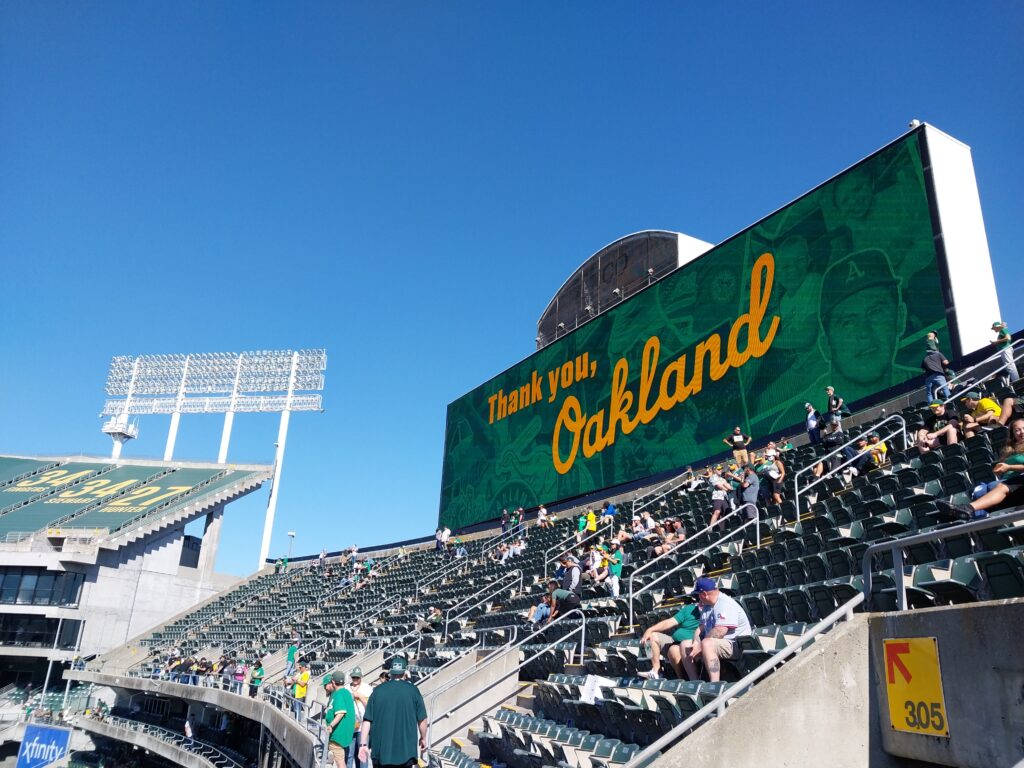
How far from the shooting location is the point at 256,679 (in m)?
15.4

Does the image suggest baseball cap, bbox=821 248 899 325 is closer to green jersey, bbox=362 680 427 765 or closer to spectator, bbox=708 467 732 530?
spectator, bbox=708 467 732 530

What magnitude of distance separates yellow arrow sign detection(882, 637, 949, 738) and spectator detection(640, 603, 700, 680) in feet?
5.82

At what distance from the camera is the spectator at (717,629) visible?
5707mm

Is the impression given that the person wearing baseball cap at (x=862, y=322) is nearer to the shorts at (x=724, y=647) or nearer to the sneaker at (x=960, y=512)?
the sneaker at (x=960, y=512)

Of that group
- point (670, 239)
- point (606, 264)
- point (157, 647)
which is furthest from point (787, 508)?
point (157, 647)

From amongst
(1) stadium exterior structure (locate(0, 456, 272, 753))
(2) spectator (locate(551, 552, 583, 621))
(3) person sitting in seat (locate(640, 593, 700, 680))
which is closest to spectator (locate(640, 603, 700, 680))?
(3) person sitting in seat (locate(640, 593, 700, 680))

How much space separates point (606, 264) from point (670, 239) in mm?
3029

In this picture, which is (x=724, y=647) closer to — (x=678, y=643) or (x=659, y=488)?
(x=678, y=643)

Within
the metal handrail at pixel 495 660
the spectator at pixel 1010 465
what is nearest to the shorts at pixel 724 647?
the spectator at pixel 1010 465

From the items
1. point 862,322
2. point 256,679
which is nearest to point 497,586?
point 256,679

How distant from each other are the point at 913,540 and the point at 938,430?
16.3 feet

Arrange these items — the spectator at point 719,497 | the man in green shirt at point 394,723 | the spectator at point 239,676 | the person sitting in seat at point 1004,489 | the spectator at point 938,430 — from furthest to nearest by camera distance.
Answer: the spectator at point 239,676, the spectator at point 719,497, the spectator at point 938,430, the man in green shirt at point 394,723, the person sitting in seat at point 1004,489

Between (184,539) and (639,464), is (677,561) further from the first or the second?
(184,539)

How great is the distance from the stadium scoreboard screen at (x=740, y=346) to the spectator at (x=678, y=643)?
Result: 817 centimetres
